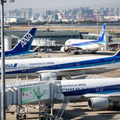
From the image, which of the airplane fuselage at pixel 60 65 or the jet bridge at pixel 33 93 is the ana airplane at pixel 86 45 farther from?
the jet bridge at pixel 33 93

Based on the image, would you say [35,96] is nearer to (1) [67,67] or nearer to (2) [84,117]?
(2) [84,117]

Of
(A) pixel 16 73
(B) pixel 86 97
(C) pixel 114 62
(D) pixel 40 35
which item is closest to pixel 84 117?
(B) pixel 86 97

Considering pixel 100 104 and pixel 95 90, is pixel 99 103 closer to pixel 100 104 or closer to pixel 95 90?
pixel 100 104

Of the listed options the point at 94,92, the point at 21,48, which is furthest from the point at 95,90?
the point at 21,48

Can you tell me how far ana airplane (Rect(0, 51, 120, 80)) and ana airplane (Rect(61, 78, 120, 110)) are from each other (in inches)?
518

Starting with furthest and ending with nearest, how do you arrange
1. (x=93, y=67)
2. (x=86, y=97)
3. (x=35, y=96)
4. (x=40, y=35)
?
(x=40, y=35)
(x=93, y=67)
(x=86, y=97)
(x=35, y=96)

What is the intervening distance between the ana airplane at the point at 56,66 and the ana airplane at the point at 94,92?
13.2m

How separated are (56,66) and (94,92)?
16029 millimetres

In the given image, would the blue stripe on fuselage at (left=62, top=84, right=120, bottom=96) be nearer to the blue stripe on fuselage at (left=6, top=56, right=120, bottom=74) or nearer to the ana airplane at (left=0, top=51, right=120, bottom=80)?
the ana airplane at (left=0, top=51, right=120, bottom=80)

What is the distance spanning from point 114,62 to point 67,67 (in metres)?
7.84

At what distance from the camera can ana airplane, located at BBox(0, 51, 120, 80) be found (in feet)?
162

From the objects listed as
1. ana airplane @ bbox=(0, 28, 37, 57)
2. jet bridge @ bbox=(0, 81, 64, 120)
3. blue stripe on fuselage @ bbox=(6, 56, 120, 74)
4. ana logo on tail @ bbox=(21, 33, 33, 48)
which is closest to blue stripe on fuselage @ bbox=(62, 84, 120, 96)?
jet bridge @ bbox=(0, 81, 64, 120)

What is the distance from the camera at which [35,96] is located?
30703 mm

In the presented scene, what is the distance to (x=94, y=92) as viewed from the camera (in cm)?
3597
